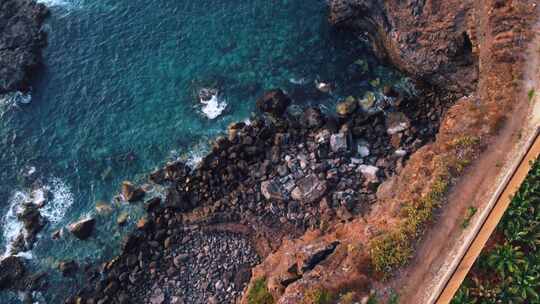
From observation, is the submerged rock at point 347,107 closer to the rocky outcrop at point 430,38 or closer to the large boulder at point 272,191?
the rocky outcrop at point 430,38

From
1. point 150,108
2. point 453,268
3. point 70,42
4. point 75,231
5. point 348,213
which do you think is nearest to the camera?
point 453,268

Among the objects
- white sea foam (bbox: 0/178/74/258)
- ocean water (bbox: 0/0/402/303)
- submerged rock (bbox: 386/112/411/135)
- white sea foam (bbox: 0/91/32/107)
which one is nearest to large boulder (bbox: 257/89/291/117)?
ocean water (bbox: 0/0/402/303)

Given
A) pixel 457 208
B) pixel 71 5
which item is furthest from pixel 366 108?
pixel 71 5

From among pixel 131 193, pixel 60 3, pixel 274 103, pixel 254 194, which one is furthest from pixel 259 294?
pixel 60 3

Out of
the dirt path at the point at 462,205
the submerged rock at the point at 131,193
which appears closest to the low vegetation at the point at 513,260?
the dirt path at the point at 462,205

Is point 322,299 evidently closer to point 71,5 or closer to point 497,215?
point 497,215

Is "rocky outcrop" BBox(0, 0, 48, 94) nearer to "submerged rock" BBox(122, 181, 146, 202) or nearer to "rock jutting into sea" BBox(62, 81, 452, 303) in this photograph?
"submerged rock" BBox(122, 181, 146, 202)
